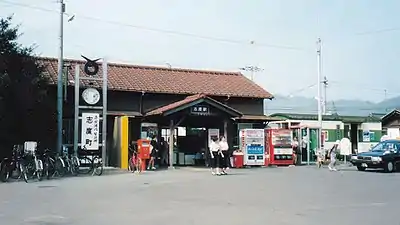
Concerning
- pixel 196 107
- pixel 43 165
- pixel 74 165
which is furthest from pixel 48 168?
pixel 196 107

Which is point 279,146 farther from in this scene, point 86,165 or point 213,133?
point 86,165

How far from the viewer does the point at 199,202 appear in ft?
43.0

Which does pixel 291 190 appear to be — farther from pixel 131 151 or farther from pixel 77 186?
pixel 131 151

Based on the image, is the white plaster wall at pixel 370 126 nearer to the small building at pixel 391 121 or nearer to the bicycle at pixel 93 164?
the small building at pixel 391 121

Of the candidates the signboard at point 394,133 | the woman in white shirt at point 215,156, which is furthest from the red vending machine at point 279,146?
the signboard at point 394,133

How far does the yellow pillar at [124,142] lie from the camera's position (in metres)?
26.3

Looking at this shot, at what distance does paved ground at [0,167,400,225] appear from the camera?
34.0ft

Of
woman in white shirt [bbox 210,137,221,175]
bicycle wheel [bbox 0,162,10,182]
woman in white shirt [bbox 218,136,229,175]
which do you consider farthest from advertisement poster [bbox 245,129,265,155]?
bicycle wheel [bbox 0,162,10,182]

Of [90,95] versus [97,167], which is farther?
[90,95]

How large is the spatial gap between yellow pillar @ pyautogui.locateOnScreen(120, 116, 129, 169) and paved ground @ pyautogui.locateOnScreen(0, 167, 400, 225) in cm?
688

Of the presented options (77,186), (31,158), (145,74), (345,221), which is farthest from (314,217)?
(145,74)

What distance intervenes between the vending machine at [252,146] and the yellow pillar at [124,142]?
21.4ft

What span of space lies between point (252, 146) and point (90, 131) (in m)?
8.80

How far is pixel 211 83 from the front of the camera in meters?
35.2
